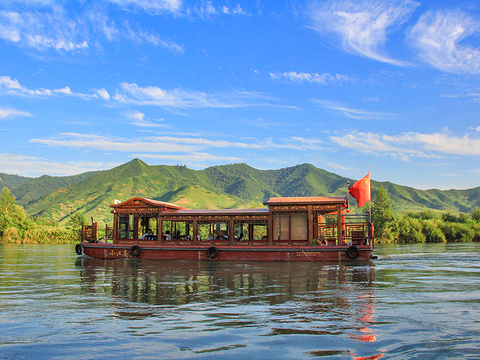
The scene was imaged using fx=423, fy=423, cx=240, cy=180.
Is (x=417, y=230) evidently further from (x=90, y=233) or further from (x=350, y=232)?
(x=90, y=233)

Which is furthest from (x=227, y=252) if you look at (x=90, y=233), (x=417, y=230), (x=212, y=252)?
(x=417, y=230)

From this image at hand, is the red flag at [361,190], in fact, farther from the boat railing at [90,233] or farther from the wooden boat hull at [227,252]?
the boat railing at [90,233]

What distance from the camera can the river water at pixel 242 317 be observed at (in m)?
6.68

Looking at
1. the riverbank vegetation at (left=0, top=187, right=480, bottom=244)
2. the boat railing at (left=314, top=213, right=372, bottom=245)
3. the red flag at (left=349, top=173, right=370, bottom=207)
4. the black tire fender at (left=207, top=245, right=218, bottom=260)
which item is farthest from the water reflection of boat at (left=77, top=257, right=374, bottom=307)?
the riverbank vegetation at (left=0, top=187, right=480, bottom=244)

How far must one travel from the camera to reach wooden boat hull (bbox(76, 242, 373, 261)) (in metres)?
23.3

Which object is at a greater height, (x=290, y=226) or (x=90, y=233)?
(x=290, y=226)

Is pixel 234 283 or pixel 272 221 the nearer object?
pixel 234 283

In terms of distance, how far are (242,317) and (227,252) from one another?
51.9 feet

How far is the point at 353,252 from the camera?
23.0 metres

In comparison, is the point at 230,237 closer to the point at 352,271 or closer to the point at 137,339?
the point at 352,271

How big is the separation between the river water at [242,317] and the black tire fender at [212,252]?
26.7 ft

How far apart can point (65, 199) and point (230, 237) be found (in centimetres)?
17319

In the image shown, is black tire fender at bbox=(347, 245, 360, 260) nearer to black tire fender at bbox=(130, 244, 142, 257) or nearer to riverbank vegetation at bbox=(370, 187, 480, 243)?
black tire fender at bbox=(130, 244, 142, 257)

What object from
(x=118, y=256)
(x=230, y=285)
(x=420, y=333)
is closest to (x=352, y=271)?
(x=230, y=285)
